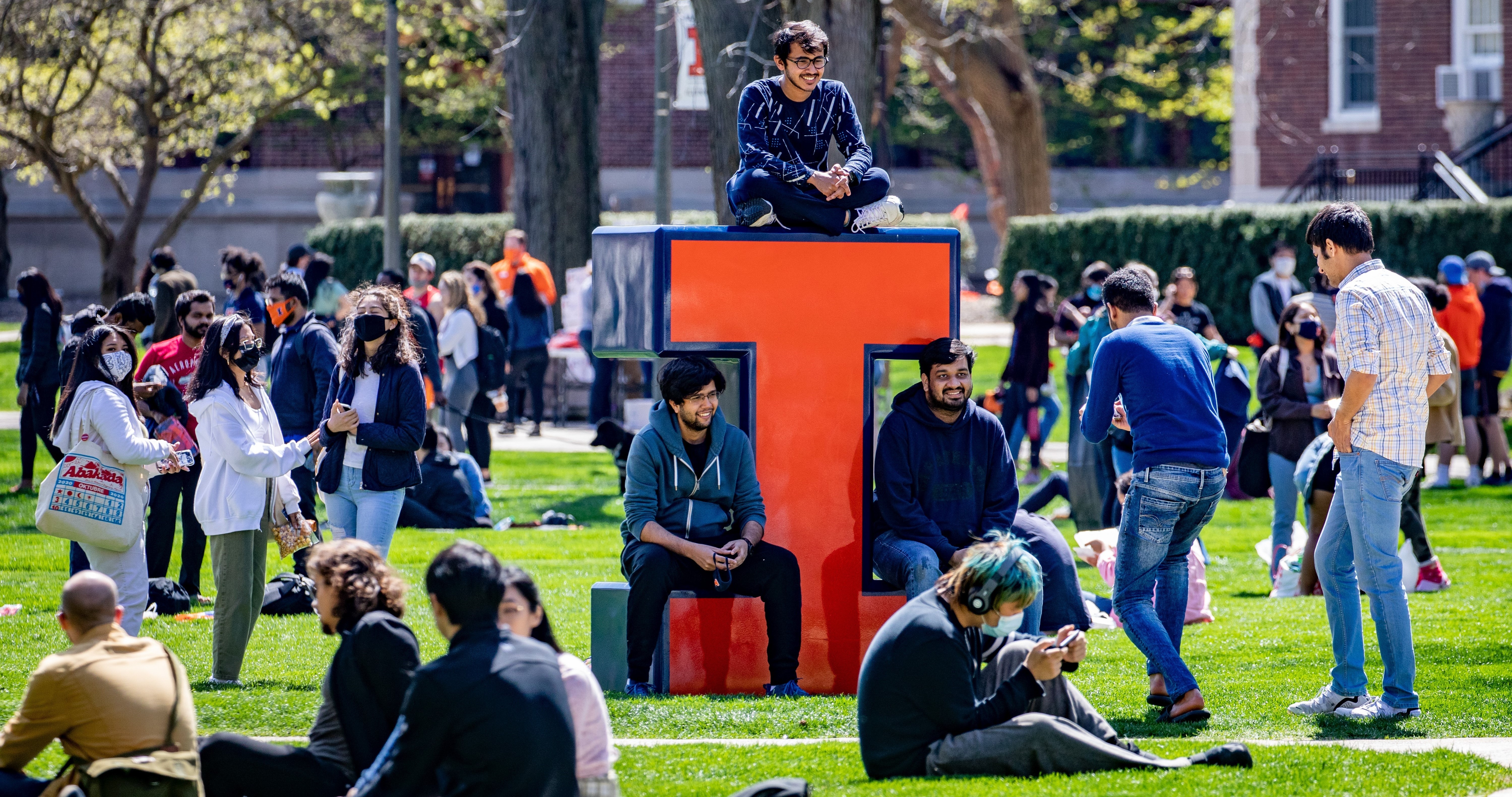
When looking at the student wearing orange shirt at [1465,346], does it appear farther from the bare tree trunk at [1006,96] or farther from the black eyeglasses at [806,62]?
the bare tree trunk at [1006,96]

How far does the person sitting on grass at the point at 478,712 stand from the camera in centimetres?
466

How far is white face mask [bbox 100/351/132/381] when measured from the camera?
25.7 ft

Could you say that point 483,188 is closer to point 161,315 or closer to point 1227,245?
point 1227,245

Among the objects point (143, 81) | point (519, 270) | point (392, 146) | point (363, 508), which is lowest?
point (363, 508)

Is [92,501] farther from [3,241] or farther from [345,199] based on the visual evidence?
[3,241]

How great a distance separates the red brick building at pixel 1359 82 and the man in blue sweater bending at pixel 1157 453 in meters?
21.6

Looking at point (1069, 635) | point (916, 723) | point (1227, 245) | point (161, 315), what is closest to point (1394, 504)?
point (1069, 635)

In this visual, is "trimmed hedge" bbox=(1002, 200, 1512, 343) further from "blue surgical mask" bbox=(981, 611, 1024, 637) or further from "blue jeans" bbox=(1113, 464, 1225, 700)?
"blue surgical mask" bbox=(981, 611, 1024, 637)

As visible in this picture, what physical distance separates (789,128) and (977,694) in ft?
9.72

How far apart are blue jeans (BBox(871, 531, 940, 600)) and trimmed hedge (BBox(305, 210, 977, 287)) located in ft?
65.7

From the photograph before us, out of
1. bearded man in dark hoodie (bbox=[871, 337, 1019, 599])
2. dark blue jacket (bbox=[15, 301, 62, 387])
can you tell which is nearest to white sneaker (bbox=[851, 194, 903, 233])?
bearded man in dark hoodie (bbox=[871, 337, 1019, 599])

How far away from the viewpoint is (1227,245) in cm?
2444

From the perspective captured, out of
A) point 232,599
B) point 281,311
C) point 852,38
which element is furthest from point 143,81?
point 232,599

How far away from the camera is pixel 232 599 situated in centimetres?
752
